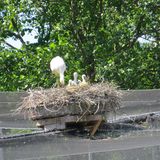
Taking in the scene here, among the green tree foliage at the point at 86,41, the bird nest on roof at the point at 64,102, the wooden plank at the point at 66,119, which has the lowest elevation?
the wooden plank at the point at 66,119

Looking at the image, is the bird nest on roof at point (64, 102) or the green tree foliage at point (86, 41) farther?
the green tree foliage at point (86, 41)

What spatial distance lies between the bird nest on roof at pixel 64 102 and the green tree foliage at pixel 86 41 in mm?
4074

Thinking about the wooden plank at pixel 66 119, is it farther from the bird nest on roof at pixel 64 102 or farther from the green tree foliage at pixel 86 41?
the green tree foliage at pixel 86 41

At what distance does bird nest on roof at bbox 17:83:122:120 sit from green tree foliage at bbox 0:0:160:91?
4.07 m

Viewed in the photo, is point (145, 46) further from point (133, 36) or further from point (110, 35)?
point (110, 35)

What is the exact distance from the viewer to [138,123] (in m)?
4.11

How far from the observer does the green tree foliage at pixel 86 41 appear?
8.40 metres

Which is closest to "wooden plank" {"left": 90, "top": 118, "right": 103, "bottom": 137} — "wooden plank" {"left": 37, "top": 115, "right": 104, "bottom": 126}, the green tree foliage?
"wooden plank" {"left": 37, "top": 115, "right": 104, "bottom": 126}

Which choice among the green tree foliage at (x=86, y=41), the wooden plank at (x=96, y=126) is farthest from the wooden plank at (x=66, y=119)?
the green tree foliage at (x=86, y=41)

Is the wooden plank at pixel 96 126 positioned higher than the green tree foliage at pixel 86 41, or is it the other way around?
the green tree foliage at pixel 86 41

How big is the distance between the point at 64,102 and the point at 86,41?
5.24 m

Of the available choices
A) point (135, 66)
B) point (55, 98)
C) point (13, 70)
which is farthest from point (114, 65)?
point (55, 98)

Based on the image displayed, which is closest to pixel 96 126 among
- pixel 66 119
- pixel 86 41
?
pixel 66 119

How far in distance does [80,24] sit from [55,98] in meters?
5.46
